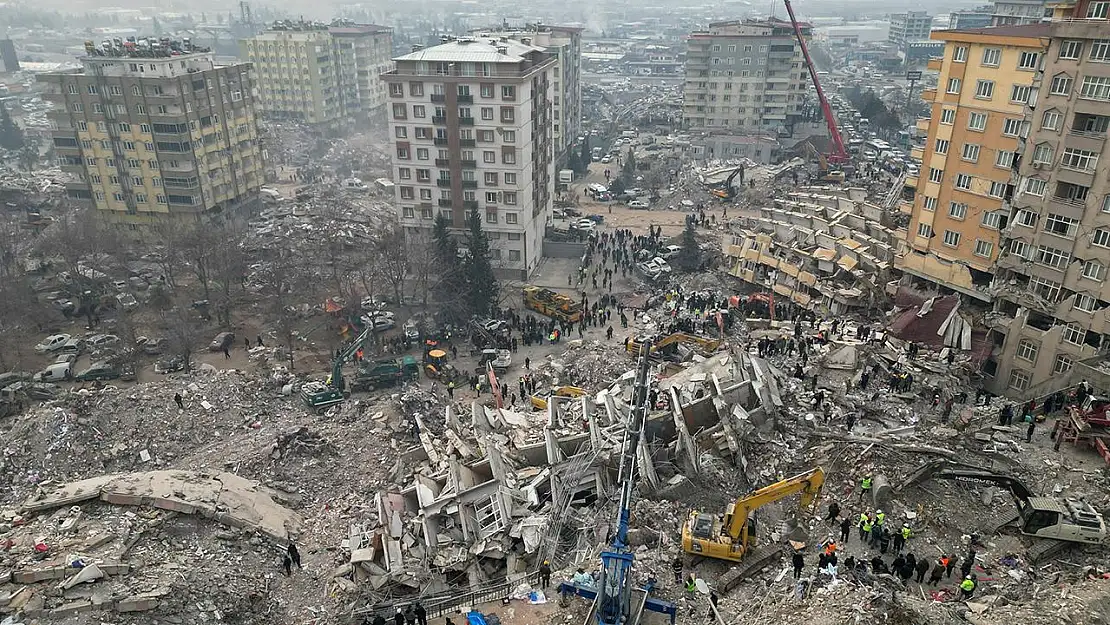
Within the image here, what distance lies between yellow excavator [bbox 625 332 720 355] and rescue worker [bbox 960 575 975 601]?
56.2ft

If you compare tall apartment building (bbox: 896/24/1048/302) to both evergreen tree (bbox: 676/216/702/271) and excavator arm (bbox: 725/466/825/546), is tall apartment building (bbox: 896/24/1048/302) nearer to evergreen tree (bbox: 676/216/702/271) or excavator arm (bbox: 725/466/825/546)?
evergreen tree (bbox: 676/216/702/271)

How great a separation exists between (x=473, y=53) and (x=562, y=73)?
35.8m

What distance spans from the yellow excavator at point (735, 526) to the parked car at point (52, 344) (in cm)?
3630

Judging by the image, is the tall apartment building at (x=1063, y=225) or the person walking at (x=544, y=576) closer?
the person walking at (x=544, y=576)

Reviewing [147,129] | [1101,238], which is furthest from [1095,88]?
[147,129]

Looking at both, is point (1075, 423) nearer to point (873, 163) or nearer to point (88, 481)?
point (88, 481)

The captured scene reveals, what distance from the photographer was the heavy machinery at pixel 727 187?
65.6 m

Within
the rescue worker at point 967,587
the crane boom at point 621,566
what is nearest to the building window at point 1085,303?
the rescue worker at point 967,587

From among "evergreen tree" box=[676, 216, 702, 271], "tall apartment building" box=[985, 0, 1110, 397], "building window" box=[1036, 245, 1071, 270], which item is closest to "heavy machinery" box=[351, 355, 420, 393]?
"evergreen tree" box=[676, 216, 702, 271]

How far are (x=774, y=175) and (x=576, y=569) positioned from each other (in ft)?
184

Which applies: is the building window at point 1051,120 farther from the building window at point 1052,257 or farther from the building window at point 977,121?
the building window at point 977,121

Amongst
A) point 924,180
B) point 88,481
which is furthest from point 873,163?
point 88,481

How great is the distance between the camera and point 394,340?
1510 inches

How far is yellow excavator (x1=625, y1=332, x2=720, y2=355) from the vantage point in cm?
3441
